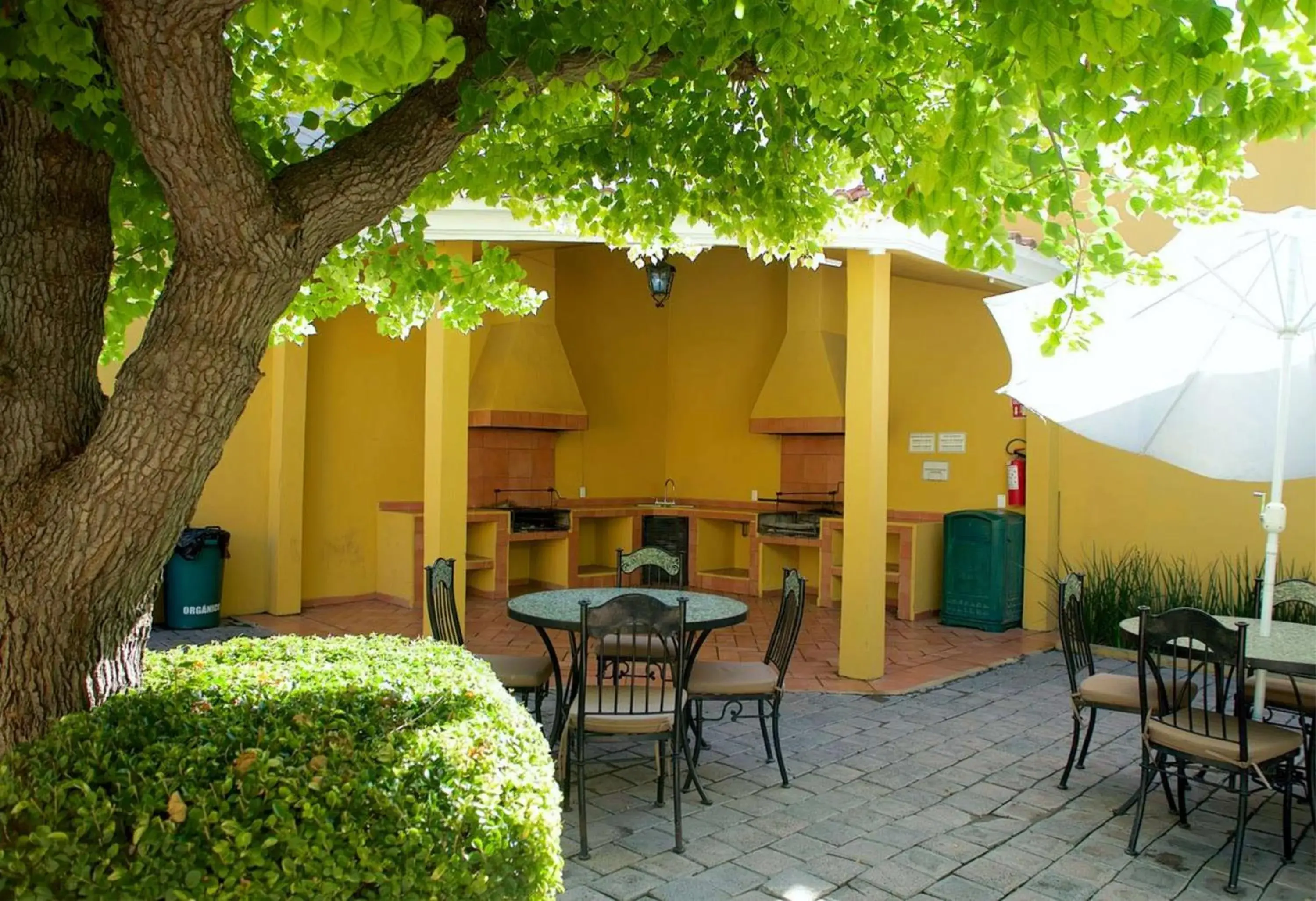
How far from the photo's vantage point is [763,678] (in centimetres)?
411

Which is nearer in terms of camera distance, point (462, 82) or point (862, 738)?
point (462, 82)

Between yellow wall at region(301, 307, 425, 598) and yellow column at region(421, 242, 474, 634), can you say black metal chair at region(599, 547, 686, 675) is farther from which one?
yellow wall at region(301, 307, 425, 598)

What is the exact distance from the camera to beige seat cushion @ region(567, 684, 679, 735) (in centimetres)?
348

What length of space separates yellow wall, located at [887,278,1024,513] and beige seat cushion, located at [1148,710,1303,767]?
4.91m

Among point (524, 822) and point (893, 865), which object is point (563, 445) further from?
point (524, 822)

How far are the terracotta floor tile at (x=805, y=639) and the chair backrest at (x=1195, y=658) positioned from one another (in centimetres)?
219

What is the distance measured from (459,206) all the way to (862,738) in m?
3.99

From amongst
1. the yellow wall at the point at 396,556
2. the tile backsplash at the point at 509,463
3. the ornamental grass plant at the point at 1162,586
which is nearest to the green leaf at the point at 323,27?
the ornamental grass plant at the point at 1162,586

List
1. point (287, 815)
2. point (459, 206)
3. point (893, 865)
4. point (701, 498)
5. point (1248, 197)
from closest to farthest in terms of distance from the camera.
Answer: point (287, 815), point (893, 865), point (459, 206), point (1248, 197), point (701, 498)

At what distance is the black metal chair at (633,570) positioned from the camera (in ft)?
13.6

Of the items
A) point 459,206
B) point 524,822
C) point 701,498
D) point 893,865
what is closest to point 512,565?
point 701,498

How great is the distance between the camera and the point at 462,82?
7.27 feet

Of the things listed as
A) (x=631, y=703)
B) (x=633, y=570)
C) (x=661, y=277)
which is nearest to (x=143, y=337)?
(x=631, y=703)

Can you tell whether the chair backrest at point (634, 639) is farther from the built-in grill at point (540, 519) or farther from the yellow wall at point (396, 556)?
the built-in grill at point (540, 519)
